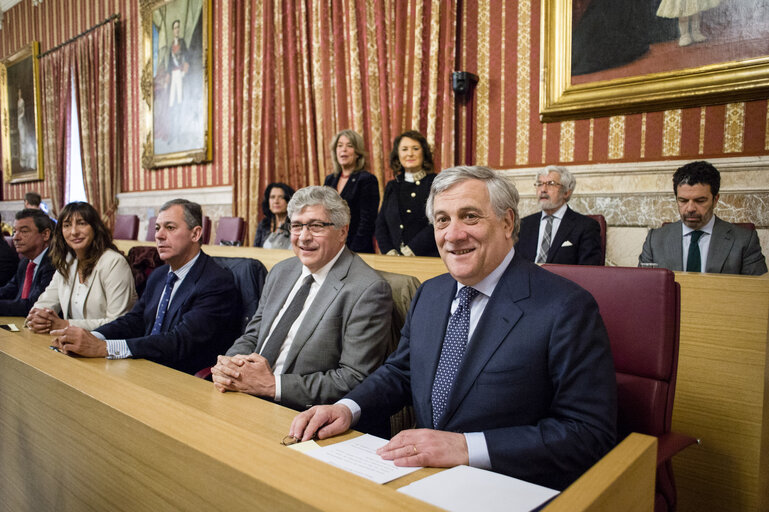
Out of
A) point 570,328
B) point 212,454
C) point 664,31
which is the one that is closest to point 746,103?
point 664,31

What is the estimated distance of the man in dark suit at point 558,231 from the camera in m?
3.12

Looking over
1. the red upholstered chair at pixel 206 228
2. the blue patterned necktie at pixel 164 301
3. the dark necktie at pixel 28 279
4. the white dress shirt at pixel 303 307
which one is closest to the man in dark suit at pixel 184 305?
the blue patterned necktie at pixel 164 301

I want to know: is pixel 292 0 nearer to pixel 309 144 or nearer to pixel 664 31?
pixel 309 144

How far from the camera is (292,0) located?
5.76 m

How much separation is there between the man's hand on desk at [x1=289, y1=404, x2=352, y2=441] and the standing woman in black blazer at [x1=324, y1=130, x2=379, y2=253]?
2495 millimetres

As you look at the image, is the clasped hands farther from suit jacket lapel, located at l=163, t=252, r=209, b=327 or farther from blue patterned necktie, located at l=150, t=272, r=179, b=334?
blue patterned necktie, located at l=150, t=272, r=179, b=334

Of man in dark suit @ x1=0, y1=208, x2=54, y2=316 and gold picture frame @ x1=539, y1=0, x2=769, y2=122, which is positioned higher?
gold picture frame @ x1=539, y1=0, x2=769, y2=122

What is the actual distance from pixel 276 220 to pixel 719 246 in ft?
11.1

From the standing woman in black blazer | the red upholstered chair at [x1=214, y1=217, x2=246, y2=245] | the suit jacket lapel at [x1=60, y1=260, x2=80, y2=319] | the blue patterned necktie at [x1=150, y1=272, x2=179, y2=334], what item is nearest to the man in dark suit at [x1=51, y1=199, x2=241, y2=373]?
the blue patterned necktie at [x1=150, y1=272, x2=179, y2=334]

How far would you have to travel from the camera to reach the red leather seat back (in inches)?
54.1

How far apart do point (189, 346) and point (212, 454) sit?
4.94ft

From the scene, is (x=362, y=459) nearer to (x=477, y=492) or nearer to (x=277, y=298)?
(x=477, y=492)

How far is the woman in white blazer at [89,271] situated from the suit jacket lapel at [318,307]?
1.42 m

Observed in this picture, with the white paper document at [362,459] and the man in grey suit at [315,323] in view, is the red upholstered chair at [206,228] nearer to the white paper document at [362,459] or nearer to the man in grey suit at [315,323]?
the man in grey suit at [315,323]
